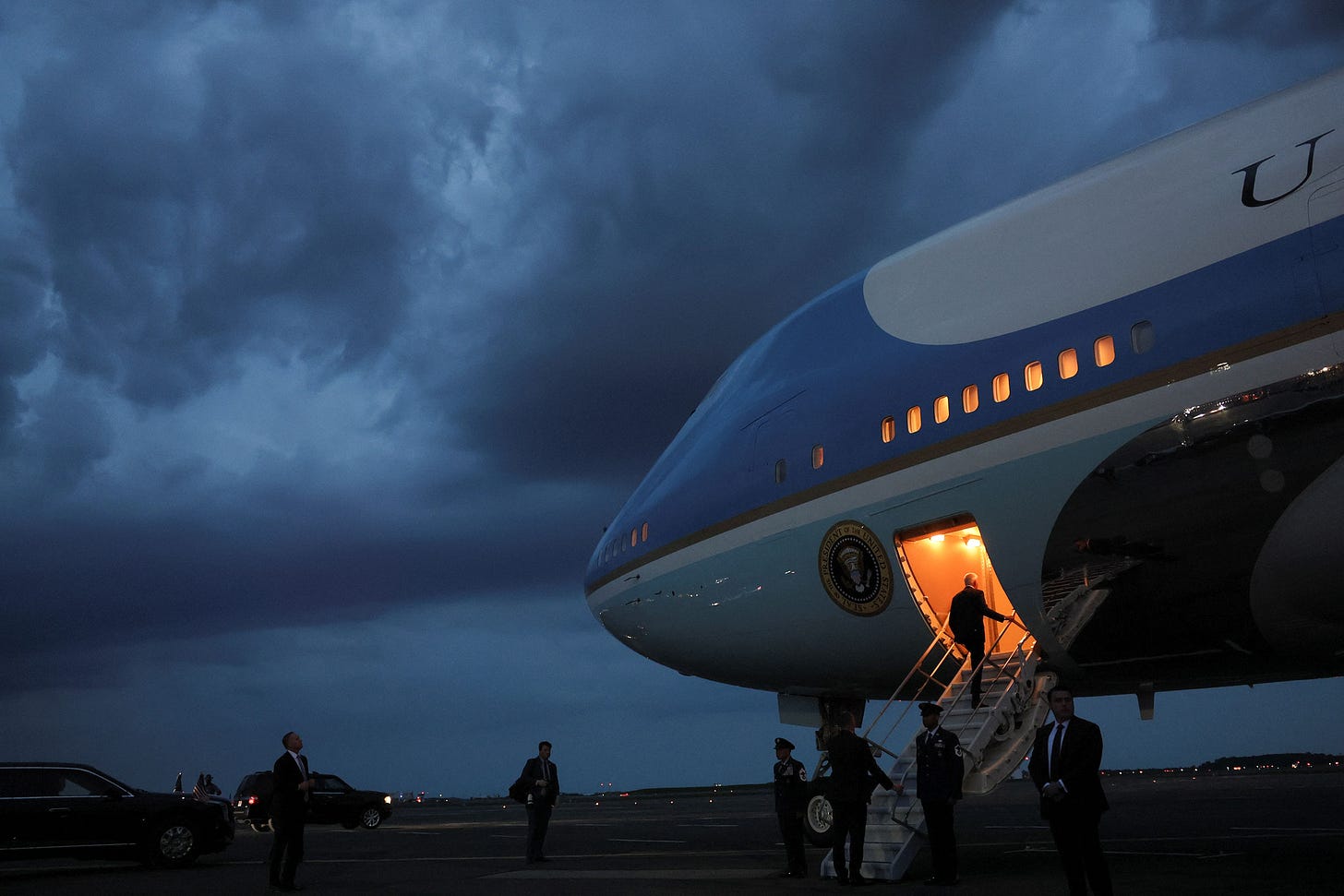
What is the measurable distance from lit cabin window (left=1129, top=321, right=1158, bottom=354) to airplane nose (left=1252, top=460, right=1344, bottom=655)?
1497mm

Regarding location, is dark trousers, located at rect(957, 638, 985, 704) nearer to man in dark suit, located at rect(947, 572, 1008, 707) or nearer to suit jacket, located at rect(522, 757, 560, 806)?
man in dark suit, located at rect(947, 572, 1008, 707)

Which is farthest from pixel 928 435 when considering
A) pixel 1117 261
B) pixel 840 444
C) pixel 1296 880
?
Answer: pixel 1296 880

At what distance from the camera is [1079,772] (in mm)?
7379

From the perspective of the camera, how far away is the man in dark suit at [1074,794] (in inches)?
289

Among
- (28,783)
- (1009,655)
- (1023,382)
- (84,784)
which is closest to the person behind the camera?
(1023,382)

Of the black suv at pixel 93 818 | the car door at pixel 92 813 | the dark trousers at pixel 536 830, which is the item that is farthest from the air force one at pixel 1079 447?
the car door at pixel 92 813

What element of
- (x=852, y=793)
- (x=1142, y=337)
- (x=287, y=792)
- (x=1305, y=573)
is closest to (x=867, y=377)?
(x=1142, y=337)

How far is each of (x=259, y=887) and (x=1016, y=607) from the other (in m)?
8.45

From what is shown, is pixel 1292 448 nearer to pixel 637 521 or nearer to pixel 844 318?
pixel 844 318

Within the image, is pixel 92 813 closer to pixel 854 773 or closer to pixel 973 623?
pixel 854 773

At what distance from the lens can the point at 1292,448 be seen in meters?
8.72

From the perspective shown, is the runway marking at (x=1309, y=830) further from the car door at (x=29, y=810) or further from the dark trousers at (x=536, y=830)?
the car door at (x=29, y=810)

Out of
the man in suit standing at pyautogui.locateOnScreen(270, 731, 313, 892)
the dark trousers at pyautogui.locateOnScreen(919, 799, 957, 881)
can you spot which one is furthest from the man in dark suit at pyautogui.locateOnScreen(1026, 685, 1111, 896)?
the man in suit standing at pyautogui.locateOnScreen(270, 731, 313, 892)

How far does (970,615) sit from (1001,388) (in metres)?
2.33
